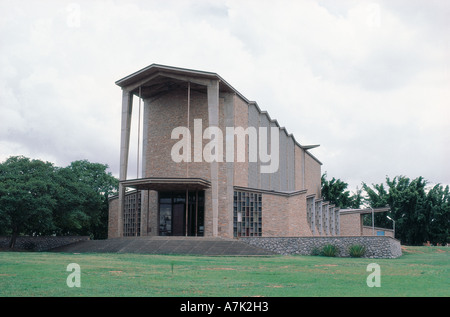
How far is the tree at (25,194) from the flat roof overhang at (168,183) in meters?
5.03

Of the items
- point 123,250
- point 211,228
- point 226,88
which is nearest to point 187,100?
point 226,88

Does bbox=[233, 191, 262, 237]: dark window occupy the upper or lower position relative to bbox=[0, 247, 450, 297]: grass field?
upper

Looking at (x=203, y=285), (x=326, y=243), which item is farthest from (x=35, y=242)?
(x=203, y=285)

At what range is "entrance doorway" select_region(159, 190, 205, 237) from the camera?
104 ft

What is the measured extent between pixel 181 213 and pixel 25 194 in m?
9.91

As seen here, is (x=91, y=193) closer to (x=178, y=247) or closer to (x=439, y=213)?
(x=178, y=247)

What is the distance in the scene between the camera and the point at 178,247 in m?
25.4

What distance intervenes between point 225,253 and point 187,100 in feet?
41.8

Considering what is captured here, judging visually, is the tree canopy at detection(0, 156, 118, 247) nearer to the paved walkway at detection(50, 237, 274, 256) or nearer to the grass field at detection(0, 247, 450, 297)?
the paved walkway at detection(50, 237, 274, 256)

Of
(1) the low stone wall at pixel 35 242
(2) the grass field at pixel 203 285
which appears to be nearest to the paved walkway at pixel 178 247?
(1) the low stone wall at pixel 35 242

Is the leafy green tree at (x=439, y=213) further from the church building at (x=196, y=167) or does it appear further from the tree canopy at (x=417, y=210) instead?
the church building at (x=196, y=167)

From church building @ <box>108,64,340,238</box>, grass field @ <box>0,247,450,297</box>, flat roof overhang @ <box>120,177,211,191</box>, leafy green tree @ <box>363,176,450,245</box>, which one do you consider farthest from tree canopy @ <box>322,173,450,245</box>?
grass field @ <box>0,247,450,297</box>

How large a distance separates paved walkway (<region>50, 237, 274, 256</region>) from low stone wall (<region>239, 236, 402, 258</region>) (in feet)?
3.01

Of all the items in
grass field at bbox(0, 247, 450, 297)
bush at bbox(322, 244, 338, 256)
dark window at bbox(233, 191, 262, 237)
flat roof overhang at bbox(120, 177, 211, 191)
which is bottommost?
grass field at bbox(0, 247, 450, 297)
